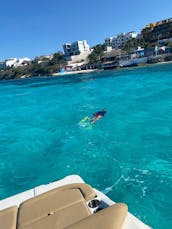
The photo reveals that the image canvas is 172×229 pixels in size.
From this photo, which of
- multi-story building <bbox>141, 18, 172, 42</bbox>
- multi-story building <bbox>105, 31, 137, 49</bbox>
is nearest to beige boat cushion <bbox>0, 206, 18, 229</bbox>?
multi-story building <bbox>141, 18, 172, 42</bbox>

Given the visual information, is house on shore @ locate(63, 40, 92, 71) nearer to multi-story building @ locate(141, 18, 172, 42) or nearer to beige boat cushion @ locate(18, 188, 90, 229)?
multi-story building @ locate(141, 18, 172, 42)

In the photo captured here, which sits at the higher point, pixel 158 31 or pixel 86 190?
pixel 158 31

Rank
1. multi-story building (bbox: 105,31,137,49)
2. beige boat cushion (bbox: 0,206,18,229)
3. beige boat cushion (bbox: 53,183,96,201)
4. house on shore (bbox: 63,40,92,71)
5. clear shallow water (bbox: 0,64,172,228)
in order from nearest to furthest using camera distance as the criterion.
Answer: beige boat cushion (bbox: 0,206,18,229), beige boat cushion (bbox: 53,183,96,201), clear shallow water (bbox: 0,64,172,228), house on shore (bbox: 63,40,92,71), multi-story building (bbox: 105,31,137,49)

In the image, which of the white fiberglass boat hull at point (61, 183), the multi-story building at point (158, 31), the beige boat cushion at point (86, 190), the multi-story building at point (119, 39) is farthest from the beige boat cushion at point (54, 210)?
the multi-story building at point (119, 39)

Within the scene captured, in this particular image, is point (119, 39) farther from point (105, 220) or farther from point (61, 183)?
point (105, 220)

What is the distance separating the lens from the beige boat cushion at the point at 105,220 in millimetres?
2643

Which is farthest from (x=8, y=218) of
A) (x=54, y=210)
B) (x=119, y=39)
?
(x=119, y=39)

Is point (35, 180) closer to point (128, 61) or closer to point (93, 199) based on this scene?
point (93, 199)

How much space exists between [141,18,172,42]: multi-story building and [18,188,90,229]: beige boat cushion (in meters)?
111

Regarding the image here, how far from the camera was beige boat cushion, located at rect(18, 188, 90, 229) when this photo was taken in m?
2.95

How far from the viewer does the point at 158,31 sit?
11456 centimetres

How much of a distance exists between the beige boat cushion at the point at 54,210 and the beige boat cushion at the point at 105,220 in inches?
11.0

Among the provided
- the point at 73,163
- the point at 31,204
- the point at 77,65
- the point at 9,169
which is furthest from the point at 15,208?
the point at 77,65

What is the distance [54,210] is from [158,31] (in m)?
126
